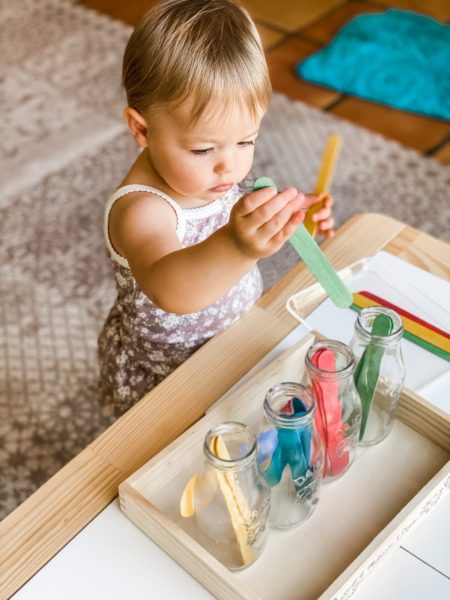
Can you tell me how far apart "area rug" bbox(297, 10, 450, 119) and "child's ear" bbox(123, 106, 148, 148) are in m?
1.47

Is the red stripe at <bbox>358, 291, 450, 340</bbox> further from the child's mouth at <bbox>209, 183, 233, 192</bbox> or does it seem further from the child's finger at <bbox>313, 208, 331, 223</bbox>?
the child's mouth at <bbox>209, 183, 233, 192</bbox>

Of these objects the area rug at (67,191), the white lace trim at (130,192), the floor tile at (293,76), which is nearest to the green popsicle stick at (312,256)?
the white lace trim at (130,192)

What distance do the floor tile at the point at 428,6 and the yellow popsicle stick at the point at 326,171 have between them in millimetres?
1830

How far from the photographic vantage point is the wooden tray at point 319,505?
25.3 inches

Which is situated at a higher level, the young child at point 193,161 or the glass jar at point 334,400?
the young child at point 193,161

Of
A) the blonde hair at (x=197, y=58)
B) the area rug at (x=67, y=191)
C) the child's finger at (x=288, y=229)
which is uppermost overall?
the blonde hair at (x=197, y=58)

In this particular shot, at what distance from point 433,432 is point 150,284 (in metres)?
0.30

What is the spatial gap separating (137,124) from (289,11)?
1873mm

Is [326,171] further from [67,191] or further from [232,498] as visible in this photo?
[67,191]

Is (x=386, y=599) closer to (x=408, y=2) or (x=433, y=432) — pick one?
(x=433, y=432)

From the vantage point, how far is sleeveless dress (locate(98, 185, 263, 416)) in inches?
36.0

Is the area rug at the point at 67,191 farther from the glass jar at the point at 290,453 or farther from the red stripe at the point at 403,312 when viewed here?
the glass jar at the point at 290,453

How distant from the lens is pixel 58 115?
82.4 inches

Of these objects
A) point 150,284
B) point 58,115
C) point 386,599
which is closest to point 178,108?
point 150,284
